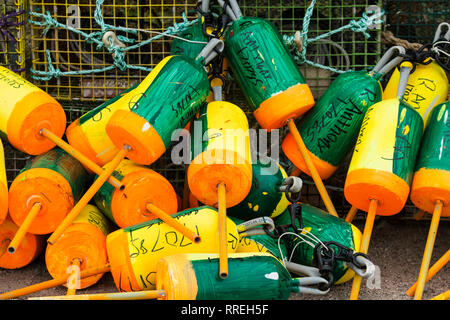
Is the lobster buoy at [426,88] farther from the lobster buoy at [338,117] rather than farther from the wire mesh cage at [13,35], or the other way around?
the wire mesh cage at [13,35]

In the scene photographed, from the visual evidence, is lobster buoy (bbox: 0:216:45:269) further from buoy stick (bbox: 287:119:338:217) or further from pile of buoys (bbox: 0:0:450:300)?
buoy stick (bbox: 287:119:338:217)

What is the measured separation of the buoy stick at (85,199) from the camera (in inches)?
73.2

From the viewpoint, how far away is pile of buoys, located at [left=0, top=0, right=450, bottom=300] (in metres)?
1.86

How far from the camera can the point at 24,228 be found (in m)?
1.91

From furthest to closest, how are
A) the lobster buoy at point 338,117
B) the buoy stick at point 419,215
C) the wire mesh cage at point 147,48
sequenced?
the wire mesh cage at point 147,48 → the buoy stick at point 419,215 → the lobster buoy at point 338,117

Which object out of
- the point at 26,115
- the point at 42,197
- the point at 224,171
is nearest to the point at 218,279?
the point at 224,171

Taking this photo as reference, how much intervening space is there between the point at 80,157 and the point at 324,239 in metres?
0.96

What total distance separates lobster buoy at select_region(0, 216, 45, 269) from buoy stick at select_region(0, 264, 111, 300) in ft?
1.23

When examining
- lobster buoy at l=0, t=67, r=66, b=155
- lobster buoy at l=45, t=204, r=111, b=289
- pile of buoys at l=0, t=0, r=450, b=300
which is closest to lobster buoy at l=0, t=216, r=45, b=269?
pile of buoys at l=0, t=0, r=450, b=300

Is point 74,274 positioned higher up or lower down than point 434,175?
lower down

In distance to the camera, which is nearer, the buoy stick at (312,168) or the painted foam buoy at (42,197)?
the painted foam buoy at (42,197)

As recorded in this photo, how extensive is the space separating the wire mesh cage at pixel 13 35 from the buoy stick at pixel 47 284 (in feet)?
3.67

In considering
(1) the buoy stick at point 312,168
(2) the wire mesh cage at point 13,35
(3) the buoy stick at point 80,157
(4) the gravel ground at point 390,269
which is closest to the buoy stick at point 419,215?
(4) the gravel ground at point 390,269

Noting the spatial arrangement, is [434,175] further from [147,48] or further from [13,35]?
[13,35]
